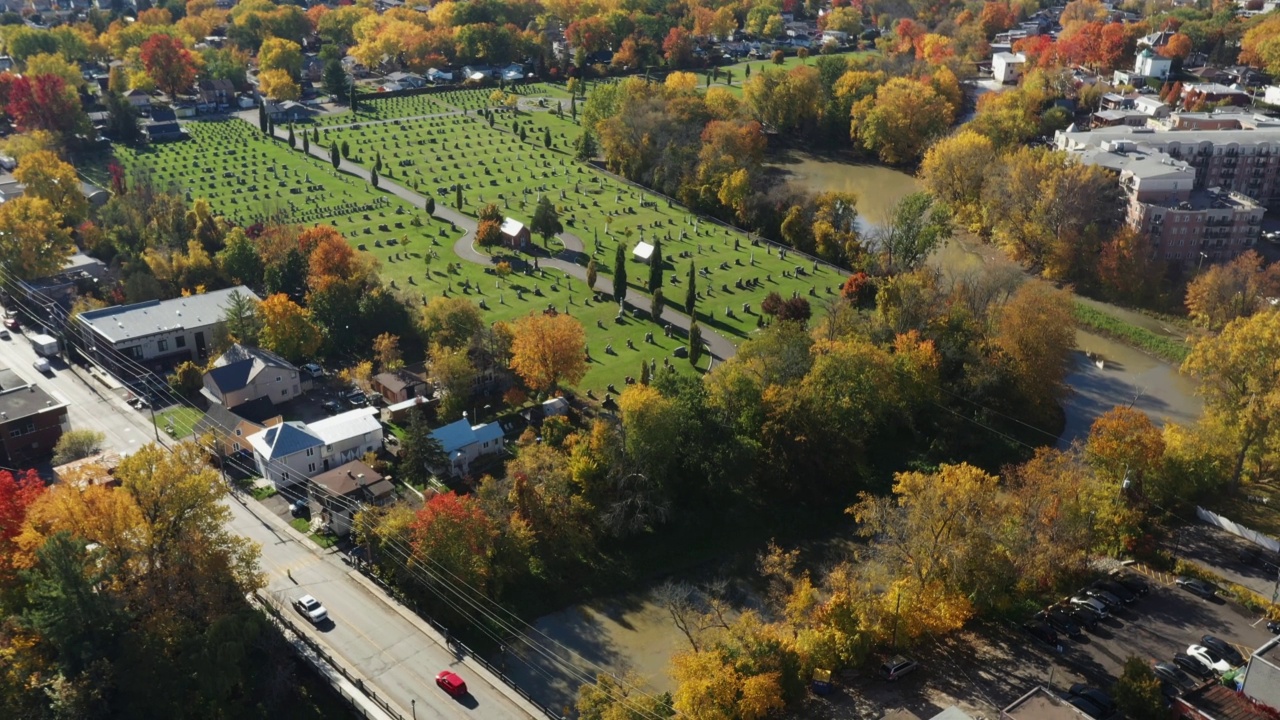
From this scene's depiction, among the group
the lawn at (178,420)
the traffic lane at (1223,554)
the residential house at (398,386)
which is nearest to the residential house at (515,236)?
the residential house at (398,386)

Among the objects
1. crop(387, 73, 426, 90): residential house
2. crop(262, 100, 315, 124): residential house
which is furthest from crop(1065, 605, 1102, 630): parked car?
crop(387, 73, 426, 90): residential house

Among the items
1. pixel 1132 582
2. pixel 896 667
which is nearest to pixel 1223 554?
pixel 1132 582

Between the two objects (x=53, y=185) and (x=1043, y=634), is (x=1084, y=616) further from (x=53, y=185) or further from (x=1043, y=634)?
(x=53, y=185)

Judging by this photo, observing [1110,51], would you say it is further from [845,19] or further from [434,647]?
[434,647]

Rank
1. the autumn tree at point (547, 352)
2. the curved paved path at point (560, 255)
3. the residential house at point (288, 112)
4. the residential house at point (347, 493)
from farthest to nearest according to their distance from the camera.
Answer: the residential house at point (288, 112) < the curved paved path at point (560, 255) < the autumn tree at point (547, 352) < the residential house at point (347, 493)

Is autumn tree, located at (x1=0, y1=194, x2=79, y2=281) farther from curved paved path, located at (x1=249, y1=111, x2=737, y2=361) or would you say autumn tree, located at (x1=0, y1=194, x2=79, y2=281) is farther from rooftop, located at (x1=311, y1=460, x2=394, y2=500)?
rooftop, located at (x1=311, y1=460, x2=394, y2=500)

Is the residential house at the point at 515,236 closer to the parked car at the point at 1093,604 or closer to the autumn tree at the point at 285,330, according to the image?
the autumn tree at the point at 285,330

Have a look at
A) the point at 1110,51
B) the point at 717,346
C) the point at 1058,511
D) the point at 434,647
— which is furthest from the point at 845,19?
the point at 434,647
